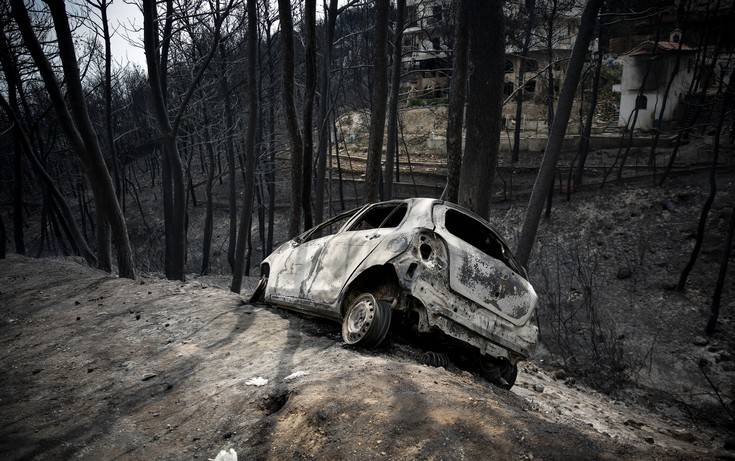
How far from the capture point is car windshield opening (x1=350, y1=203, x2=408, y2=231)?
5.47 metres

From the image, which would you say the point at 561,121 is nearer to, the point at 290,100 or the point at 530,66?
the point at 290,100

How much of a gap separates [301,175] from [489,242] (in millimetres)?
7065

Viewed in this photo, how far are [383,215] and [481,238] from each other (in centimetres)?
146

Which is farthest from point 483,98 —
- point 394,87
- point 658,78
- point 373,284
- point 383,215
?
point 658,78

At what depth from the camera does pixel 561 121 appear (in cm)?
1108

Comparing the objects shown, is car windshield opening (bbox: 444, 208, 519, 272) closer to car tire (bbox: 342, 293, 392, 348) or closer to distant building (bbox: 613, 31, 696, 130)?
car tire (bbox: 342, 293, 392, 348)

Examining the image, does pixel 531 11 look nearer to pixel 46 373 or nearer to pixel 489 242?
pixel 489 242

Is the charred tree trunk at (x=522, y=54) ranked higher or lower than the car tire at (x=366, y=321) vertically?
higher

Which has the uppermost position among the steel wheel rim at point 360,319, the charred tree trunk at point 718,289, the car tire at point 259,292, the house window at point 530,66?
the house window at point 530,66

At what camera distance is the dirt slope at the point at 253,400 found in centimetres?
316

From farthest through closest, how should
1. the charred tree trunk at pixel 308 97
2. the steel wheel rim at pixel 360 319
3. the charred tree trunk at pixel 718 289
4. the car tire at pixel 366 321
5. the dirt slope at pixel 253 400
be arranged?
the charred tree trunk at pixel 718 289, the charred tree trunk at pixel 308 97, the steel wheel rim at pixel 360 319, the car tire at pixel 366 321, the dirt slope at pixel 253 400

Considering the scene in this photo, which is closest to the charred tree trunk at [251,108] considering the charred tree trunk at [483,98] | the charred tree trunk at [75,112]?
the charred tree trunk at [75,112]

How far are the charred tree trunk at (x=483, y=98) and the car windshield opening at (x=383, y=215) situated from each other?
11.0 ft

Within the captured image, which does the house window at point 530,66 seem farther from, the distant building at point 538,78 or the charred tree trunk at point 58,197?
the charred tree trunk at point 58,197
